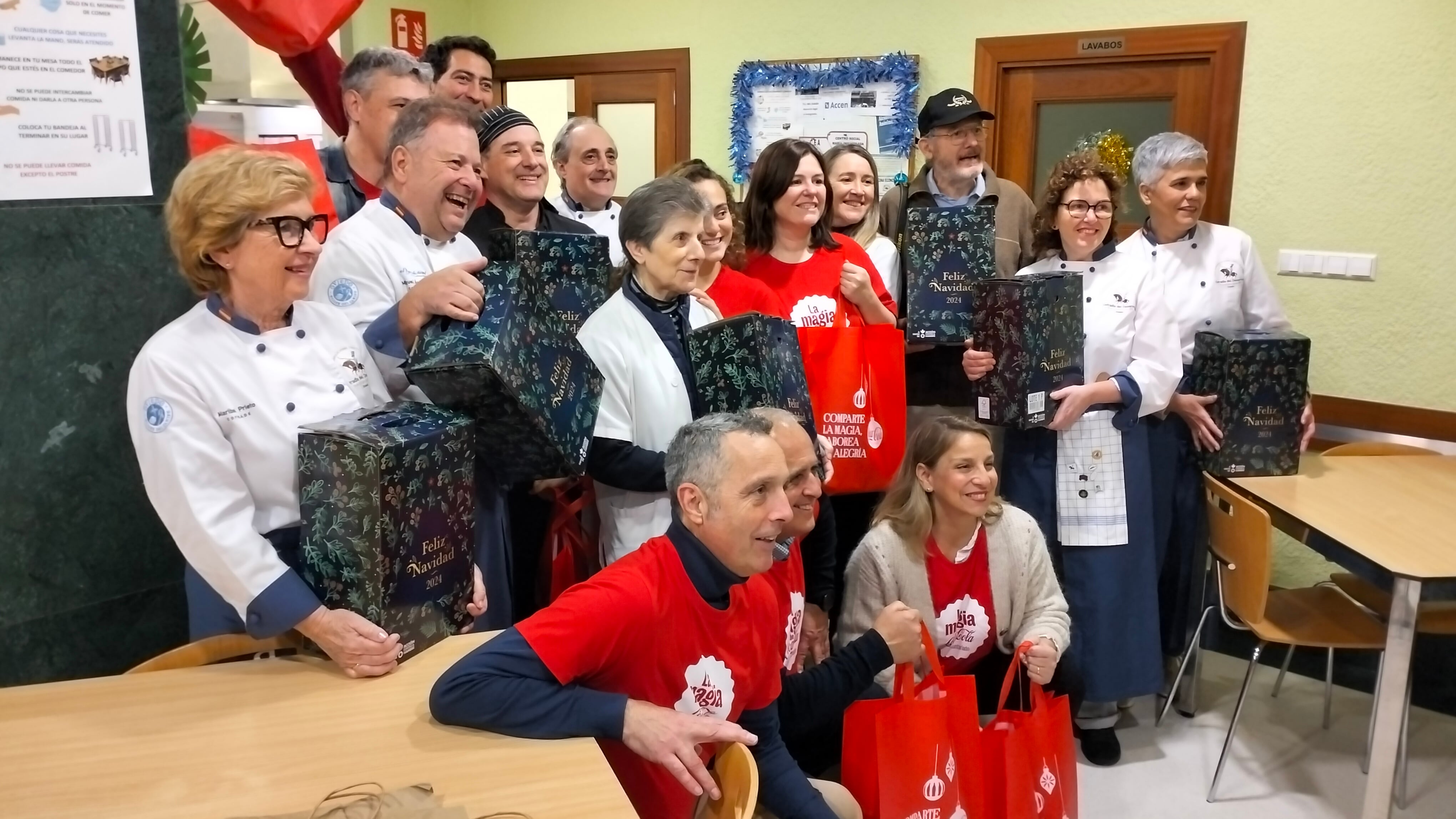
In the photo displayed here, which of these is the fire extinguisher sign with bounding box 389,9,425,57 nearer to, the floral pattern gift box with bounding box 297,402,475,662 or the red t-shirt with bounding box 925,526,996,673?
the red t-shirt with bounding box 925,526,996,673

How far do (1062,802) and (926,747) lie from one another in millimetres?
418

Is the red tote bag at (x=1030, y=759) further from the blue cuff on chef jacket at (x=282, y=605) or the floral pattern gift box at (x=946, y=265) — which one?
the blue cuff on chef jacket at (x=282, y=605)

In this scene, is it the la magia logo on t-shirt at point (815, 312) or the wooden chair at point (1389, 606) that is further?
the la magia logo on t-shirt at point (815, 312)

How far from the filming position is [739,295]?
2.67m

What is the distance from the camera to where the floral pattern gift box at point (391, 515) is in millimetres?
1516

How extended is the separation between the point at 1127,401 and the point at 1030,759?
1131 mm

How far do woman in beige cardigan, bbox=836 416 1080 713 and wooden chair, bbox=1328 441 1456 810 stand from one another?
30.0 inches

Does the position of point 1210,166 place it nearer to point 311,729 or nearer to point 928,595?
point 928,595

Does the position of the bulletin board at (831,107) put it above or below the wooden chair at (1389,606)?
above

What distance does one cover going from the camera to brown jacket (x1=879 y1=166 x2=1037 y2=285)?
11.2 ft

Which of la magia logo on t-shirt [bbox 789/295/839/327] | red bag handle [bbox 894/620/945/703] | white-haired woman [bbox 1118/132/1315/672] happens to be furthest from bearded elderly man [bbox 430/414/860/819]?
white-haired woman [bbox 1118/132/1315/672]

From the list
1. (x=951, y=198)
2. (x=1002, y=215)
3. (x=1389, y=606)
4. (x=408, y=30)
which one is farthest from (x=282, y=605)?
(x=408, y=30)

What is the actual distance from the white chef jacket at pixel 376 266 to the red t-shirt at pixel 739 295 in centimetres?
74

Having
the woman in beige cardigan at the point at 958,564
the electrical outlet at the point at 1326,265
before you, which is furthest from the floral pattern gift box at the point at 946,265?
the electrical outlet at the point at 1326,265
